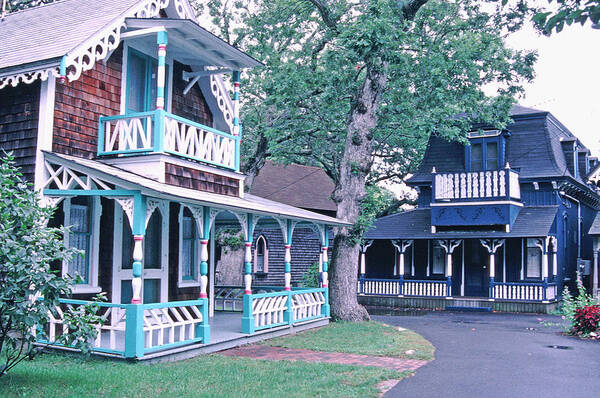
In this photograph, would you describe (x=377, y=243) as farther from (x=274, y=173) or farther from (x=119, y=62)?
(x=119, y=62)

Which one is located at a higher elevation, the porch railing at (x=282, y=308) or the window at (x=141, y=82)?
the window at (x=141, y=82)

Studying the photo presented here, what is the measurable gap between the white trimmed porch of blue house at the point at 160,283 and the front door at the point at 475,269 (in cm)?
1209

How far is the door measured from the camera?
13.5 metres

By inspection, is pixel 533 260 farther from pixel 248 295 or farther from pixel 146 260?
pixel 146 260

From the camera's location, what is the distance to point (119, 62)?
553 inches

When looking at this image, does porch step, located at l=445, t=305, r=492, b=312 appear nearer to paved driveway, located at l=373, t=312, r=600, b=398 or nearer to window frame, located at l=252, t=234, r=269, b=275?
paved driveway, located at l=373, t=312, r=600, b=398

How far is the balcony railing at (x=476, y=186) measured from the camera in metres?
25.6

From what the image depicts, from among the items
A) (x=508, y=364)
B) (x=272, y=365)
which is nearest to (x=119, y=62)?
(x=272, y=365)

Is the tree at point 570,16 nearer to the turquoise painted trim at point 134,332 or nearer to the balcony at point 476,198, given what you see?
the turquoise painted trim at point 134,332

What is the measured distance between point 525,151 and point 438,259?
20.2 feet

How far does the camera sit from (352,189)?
19.2 m

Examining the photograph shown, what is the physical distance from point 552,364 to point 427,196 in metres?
18.5

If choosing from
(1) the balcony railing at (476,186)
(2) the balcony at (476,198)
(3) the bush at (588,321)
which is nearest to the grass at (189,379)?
(3) the bush at (588,321)

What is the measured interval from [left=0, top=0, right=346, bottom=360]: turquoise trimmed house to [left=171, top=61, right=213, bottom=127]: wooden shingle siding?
5 cm
